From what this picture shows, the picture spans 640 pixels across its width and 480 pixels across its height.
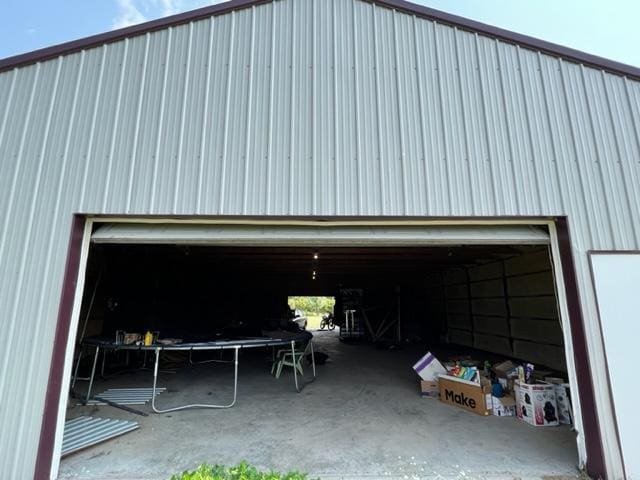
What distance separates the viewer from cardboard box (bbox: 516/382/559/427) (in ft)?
12.7

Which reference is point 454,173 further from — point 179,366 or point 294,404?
point 179,366

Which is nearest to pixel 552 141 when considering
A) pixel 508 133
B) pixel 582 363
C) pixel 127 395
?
pixel 508 133

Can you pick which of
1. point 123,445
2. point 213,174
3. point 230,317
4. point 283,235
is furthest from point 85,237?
point 230,317

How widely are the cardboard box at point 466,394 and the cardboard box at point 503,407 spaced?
0.21ft

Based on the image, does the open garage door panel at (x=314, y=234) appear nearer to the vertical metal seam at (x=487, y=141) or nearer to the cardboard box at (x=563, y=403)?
the vertical metal seam at (x=487, y=141)

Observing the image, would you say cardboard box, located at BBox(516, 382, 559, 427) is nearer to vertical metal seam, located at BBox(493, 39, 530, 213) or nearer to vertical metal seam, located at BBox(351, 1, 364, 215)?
vertical metal seam, located at BBox(493, 39, 530, 213)

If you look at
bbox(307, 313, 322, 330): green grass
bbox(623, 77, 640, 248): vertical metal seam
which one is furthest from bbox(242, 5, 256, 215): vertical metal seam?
bbox(307, 313, 322, 330): green grass

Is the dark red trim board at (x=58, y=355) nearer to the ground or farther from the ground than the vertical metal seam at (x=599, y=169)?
nearer to the ground

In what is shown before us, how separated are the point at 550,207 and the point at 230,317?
10492 millimetres

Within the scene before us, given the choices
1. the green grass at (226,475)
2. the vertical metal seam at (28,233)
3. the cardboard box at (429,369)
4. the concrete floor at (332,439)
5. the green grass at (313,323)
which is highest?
the vertical metal seam at (28,233)

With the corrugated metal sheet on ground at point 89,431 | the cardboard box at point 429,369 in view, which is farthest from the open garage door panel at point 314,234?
the cardboard box at point 429,369

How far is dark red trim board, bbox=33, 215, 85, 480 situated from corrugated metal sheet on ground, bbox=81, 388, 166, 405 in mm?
2084

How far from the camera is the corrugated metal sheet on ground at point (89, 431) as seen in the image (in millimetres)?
3148

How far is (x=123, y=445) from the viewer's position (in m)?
3.27
